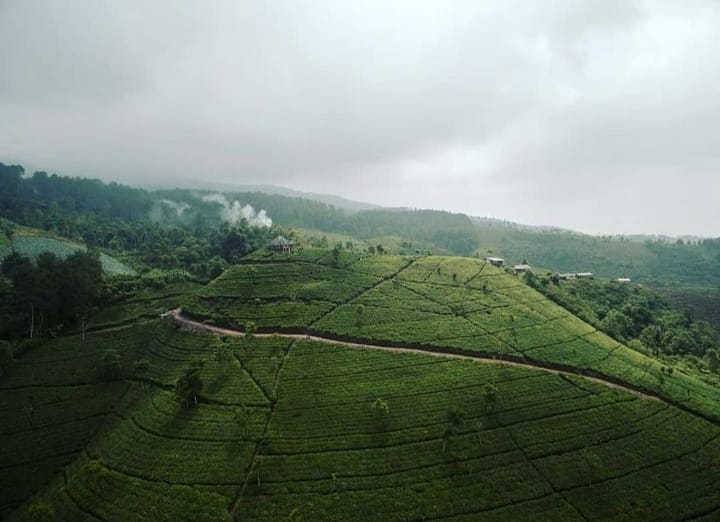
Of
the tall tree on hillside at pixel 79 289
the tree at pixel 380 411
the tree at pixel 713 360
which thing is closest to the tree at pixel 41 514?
the tree at pixel 380 411

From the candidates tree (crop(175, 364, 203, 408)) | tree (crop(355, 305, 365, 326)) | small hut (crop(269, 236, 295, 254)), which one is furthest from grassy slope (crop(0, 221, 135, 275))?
tree (crop(355, 305, 365, 326))

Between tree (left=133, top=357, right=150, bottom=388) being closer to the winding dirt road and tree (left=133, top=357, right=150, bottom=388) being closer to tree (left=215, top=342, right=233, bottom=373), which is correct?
tree (left=215, top=342, right=233, bottom=373)

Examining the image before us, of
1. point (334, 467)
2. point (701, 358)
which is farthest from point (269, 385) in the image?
point (701, 358)

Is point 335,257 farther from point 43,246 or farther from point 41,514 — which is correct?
point 43,246

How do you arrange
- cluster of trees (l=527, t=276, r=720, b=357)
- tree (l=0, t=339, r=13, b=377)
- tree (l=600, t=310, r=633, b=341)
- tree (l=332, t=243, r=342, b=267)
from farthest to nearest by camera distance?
tree (l=332, t=243, r=342, b=267) < cluster of trees (l=527, t=276, r=720, b=357) < tree (l=600, t=310, r=633, b=341) < tree (l=0, t=339, r=13, b=377)

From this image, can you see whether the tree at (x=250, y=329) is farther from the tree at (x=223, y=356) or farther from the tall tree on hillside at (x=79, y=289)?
the tall tree on hillside at (x=79, y=289)

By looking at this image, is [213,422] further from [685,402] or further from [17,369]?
[685,402]

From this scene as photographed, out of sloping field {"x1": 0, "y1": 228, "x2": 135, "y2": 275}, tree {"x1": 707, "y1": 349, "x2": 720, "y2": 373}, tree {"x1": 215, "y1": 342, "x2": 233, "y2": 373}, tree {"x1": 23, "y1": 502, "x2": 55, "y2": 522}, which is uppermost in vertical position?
sloping field {"x1": 0, "y1": 228, "x2": 135, "y2": 275}
